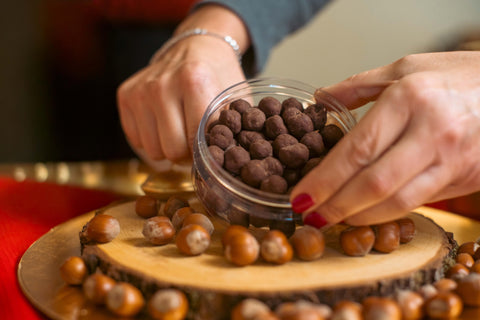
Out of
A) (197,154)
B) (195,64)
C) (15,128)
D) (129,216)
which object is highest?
(195,64)

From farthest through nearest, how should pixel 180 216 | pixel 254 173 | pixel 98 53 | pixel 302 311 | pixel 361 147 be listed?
pixel 98 53 → pixel 180 216 → pixel 254 173 → pixel 361 147 → pixel 302 311

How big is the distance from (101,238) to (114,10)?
1.20 m

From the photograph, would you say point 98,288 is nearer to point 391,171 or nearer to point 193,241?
point 193,241

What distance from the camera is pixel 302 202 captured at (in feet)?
2.29

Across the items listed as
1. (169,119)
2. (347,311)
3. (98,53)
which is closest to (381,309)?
(347,311)

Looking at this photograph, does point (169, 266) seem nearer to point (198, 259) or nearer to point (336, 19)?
point (198, 259)

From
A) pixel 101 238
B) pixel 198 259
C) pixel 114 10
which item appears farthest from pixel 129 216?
pixel 114 10

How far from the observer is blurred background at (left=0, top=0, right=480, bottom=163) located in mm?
1926

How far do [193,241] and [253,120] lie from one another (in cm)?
25

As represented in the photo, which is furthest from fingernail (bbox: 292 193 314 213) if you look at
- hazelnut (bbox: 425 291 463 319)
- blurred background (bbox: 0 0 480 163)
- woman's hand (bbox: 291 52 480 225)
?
blurred background (bbox: 0 0 480 163)

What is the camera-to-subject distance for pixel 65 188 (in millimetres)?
1349

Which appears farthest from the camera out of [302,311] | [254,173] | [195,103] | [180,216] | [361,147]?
[195,103]

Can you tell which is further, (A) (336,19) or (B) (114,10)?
(A) (336,19)

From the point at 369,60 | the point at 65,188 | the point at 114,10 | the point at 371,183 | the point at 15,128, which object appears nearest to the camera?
the point at 371,183
